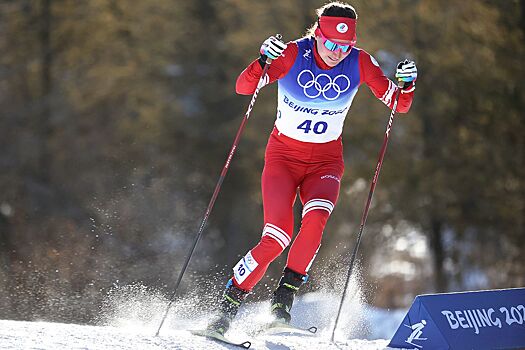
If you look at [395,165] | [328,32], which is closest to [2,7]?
[395,165]

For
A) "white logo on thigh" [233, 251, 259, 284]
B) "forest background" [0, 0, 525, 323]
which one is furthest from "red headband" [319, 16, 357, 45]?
"forest background" [0, 0, 525, 323]

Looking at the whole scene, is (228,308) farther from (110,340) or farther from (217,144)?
(217,144)

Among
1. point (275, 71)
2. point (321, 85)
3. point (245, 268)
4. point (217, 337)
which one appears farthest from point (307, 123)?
point (217, 337)

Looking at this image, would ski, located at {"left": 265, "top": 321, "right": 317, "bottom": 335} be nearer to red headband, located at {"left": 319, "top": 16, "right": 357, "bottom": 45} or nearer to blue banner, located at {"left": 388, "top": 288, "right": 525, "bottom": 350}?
blue banner, located at {"left": 388, "top": 288, "right": 525, "bottom": 350}

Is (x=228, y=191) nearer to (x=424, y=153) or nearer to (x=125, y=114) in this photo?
(x=125, y=114)

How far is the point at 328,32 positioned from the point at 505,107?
1216 centimetres

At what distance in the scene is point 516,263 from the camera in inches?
678

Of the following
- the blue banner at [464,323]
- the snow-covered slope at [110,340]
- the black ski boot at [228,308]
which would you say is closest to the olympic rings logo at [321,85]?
the black ski boot at [228,308]

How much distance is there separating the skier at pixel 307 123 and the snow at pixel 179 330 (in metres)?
0.30

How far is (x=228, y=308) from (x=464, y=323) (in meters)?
1.29

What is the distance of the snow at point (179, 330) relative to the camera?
4.61 m

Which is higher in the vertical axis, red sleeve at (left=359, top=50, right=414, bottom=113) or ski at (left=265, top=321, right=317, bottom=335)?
red sleeve at (left=359, top=50, right=414, bottom=113)

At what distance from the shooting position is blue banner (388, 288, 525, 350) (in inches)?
203

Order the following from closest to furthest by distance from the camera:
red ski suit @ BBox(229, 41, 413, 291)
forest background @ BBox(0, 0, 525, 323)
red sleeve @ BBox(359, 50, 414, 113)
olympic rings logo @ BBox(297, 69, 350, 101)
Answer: red ski suit @ BBox(229, 41, 413, 291), olympic rings logo @ BBox(297, 69, 350, 101), red sleeve @ BBox(359, 50, 414, 113), forest background @ BBox(0, 0, 525, 323)
